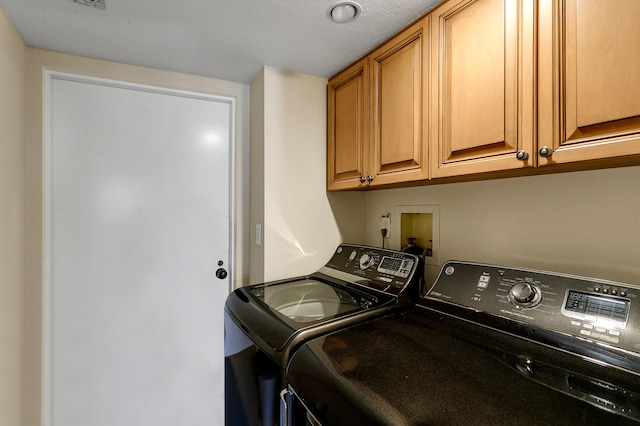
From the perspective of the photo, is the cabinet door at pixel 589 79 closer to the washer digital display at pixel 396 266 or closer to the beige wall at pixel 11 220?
the washer digital display at pixel 396 266

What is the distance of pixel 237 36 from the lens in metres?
1.37

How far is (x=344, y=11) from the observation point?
118 centimetres

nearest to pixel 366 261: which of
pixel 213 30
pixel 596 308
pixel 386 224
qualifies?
pixel 386 224

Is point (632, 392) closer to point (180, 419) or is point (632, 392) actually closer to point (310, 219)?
point (310, 219)

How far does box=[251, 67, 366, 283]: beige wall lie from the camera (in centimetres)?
166

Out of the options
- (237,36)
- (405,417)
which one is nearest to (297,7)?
(237,36)

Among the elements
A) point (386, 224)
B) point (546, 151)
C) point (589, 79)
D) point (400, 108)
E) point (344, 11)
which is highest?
point (344, 11)

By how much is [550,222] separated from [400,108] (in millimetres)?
731

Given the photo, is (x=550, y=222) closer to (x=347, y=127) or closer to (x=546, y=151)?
(x=546, y=151)

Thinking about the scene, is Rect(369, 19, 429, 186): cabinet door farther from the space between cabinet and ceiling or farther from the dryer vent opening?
the dryer vent opening

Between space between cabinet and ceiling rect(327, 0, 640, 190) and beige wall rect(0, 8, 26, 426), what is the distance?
62.0 inches

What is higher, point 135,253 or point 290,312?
point 135,253

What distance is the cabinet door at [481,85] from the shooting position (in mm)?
877

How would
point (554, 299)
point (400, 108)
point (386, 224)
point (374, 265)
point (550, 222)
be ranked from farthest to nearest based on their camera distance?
point (386, 224)
point (374, 265)
point (400, 108)
point (550, 222)
point (554, 299)
